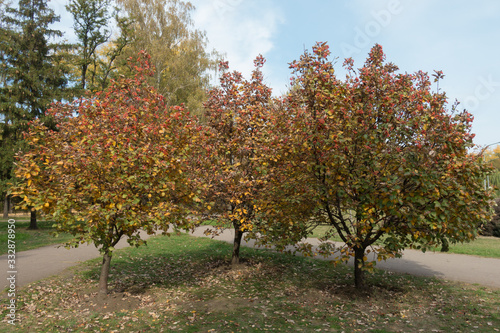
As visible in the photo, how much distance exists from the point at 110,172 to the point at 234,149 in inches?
124

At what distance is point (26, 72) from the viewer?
1734 centimetres

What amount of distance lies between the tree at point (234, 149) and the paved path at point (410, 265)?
445cm

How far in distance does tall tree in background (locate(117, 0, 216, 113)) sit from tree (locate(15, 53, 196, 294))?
16.8 meters

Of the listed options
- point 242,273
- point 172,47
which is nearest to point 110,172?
point 242,273

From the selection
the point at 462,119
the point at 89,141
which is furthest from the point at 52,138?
the point at 462,119

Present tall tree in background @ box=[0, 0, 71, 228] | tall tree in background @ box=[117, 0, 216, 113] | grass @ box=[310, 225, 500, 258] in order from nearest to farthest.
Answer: grass @ box=[310, 225, 500, 258] < tall tree in background @ box=[0, 0, 71, 228] < tall tree in background @ box=[117, 0, 216, 113]

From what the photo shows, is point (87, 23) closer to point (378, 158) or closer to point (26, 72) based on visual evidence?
point (26, 72)

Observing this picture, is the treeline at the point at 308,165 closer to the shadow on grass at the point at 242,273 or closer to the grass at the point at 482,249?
the shadow on grass at the point at 242,273

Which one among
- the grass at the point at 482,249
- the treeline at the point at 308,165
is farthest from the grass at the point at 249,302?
the grass at the point at 482,249

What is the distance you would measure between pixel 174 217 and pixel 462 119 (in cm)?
507

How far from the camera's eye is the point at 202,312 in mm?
5750

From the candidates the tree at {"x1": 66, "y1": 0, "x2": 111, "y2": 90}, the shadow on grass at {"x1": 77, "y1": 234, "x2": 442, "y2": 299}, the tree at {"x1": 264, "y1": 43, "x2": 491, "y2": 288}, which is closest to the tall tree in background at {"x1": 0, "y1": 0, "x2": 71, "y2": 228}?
the tree at {"x1": 66, "y1": 0, "x2": 111, "y2": 90}

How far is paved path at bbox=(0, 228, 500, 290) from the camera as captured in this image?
8002 mm

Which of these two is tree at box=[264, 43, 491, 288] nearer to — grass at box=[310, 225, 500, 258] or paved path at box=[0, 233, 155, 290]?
grass at box=[310, 225, 500, 258]
